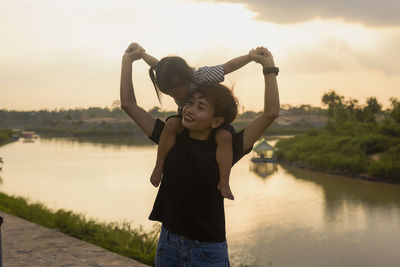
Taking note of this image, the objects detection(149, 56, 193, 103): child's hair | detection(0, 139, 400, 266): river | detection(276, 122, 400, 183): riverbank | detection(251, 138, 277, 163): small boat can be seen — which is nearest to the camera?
detection(149, 56, 193, 103): child's hair

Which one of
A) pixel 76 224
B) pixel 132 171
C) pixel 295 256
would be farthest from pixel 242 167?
pixel 76 224

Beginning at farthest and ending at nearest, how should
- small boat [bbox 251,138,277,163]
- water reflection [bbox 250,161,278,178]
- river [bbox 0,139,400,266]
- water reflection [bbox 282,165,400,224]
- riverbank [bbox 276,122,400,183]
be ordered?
small boat [bbox 251,138,277,163] → water reflection [bbox 250,161,278,178] → riverbank [bbox 276,122,400,183] → water reflection [bbox 282,165,400,224] → river [bbox 0,139,400,266]

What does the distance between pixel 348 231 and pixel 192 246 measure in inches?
583

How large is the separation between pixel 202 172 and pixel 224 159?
0.27 feet

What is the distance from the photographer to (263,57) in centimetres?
138

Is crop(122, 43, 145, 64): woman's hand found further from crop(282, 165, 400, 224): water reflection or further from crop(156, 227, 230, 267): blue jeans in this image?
crop(282, 165, 400, 224): water reflection

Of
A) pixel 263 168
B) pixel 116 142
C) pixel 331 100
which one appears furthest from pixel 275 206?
pixel 116 142

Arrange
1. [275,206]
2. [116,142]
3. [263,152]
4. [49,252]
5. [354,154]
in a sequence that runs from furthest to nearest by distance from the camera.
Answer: [116,142]
[263,152]
[354,154]
[275,206]
[49,252]

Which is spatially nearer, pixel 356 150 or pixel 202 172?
pixel 202 172

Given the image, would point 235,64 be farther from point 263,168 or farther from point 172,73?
point 263,168

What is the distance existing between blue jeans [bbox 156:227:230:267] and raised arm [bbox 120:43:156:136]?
1.21 ft

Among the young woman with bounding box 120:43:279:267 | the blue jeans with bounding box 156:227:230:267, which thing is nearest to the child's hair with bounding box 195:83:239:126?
the young woman with bounding box 120:43:279:267

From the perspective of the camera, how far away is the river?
1242cm

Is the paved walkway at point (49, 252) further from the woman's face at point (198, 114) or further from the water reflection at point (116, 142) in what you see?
the water reflection at point (116, 142)
